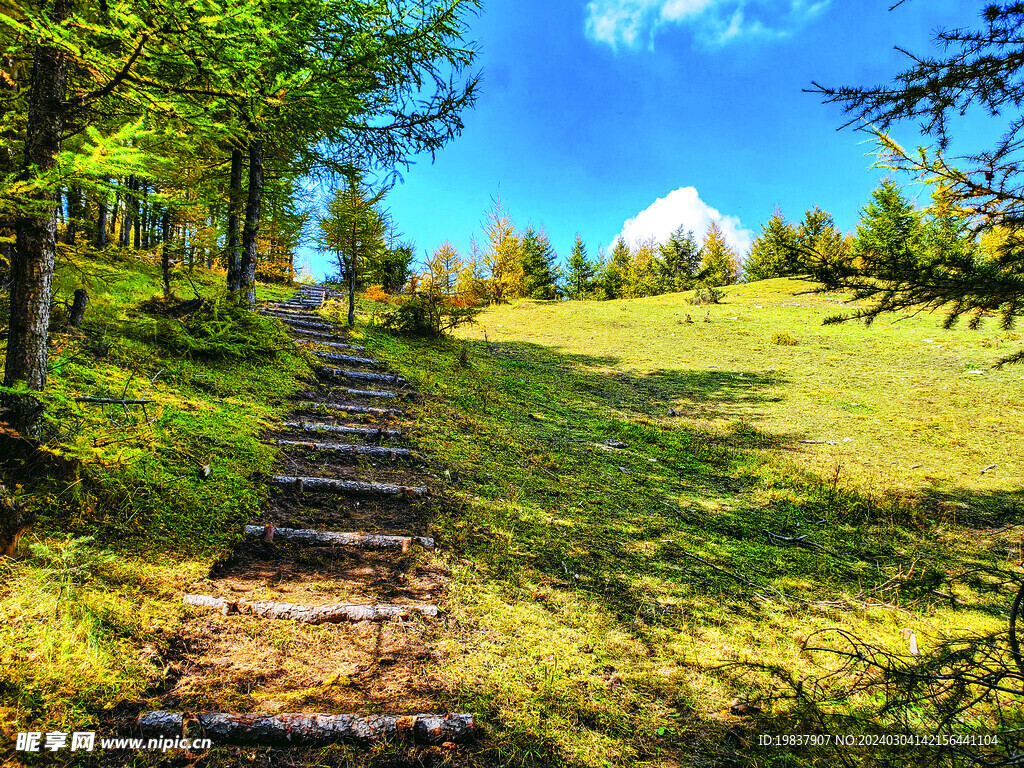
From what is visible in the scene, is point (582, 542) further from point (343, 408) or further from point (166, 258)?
point (166, 258)

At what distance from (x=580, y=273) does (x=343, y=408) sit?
3557 centimetres

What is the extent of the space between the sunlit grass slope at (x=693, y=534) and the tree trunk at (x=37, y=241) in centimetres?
334

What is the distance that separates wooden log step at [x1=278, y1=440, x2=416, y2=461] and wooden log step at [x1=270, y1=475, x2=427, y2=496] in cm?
71

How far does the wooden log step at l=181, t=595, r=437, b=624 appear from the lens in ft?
9.29

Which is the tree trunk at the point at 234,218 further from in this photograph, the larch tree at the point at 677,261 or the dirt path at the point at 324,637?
the larch tree at the point at 677,261

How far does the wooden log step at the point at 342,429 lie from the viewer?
572cm

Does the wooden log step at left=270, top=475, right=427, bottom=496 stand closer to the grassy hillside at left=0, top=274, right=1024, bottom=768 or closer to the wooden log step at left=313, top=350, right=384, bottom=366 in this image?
the grassy hillside at left=0, top=274, right=1024, bottom=768

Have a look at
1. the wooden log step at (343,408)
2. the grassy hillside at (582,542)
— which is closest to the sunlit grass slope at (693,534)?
the grassy hillside at (582,542)

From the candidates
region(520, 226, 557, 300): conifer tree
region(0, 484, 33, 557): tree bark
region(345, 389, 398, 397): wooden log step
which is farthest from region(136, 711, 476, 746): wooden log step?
region(520, 226, 557, 300): conifer tree

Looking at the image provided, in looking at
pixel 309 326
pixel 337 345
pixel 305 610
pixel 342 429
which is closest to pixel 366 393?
pixel 342 429

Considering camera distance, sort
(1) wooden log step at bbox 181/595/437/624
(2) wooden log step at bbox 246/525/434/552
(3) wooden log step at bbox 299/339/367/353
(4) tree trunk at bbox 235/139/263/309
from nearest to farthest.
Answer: (1) wooden log step at bbox 181/595/437/624, (2) wooden log step at bbox 246/525/434/552, (4) tree trunk at bbox 235/139/263/309, (3) wooden log step at bbox 299/339/367/353

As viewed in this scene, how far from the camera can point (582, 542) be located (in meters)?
4.43

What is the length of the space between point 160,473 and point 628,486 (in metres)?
5.10

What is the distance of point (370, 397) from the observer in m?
7.45
